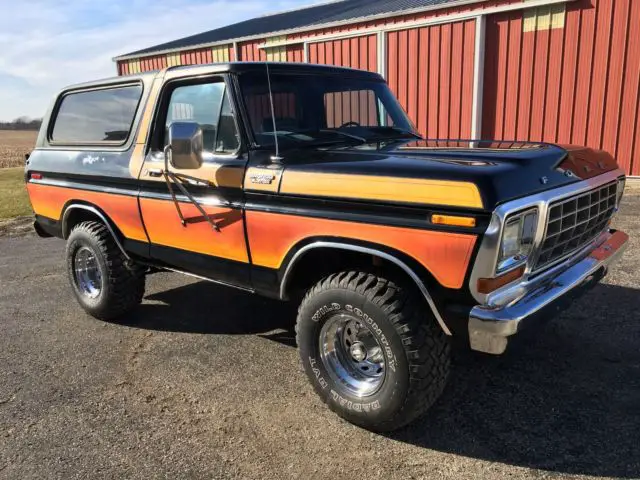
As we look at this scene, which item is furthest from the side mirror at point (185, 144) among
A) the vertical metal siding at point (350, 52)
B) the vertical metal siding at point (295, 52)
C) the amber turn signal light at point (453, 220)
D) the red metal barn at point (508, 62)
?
the vertical metal siding at point (295, 52)

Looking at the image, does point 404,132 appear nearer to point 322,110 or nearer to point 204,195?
point 322,110

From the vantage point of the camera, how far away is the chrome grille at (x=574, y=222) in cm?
274

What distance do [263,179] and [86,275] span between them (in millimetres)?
2513

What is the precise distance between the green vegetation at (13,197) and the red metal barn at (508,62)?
7.25 metres

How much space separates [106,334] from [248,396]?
5.62 feet

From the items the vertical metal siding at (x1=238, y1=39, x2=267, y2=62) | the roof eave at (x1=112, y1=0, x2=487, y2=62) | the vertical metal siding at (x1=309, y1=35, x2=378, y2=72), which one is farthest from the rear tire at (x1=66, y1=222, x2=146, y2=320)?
the vertical metal siding at (x1=238, y1=39, x2=267, y2=62)

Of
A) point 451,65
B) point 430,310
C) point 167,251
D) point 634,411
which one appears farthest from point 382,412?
point 451,65

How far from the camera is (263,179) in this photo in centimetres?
319

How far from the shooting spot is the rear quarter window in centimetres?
418

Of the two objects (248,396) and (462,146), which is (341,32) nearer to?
(462,146)

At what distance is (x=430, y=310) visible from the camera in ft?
9.02

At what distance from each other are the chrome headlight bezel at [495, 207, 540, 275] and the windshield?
1489 mm

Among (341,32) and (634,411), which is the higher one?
(341,32)

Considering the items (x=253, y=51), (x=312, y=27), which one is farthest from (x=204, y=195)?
(x=253, y=51)
